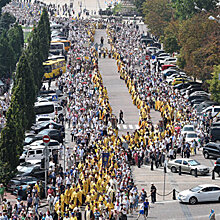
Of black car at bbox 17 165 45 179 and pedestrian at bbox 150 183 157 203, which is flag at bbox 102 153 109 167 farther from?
pedestrian at bbox 150 183 157 203

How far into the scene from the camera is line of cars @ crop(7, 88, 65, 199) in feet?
149

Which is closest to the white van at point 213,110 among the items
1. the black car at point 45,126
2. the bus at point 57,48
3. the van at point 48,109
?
the van at point 48,109

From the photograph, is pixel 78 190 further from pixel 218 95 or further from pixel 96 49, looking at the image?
pixel 96 49

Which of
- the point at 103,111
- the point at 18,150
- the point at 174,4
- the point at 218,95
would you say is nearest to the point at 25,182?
the point at 18,150

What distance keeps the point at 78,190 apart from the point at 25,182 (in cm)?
557

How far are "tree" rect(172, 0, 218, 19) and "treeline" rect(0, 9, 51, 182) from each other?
19838 millimetres

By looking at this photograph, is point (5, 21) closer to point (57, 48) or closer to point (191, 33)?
point (57, 48)

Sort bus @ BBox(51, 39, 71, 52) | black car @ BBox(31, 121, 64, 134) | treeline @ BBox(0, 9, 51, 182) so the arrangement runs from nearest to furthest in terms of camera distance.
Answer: treeline @ BBox(0, 9, 51, 182) < black car @ BBox(31, 121, 64, 134) < bus @ BBox(51, 39, 71, 52)

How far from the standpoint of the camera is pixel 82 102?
66812 mm

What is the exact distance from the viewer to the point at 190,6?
93500 mm

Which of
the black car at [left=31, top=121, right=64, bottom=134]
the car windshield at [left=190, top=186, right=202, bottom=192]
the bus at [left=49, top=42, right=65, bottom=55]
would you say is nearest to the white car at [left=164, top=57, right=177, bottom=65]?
the bus at [left=49, top=42, right=65, bottom=55]

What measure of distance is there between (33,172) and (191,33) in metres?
36.7

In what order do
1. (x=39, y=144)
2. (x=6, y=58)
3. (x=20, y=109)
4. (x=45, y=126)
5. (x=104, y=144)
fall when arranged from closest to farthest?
1. (x=104, y=144)
2. (x=39, y=144)
3. (x=20, y=109)
4. (x=45, y=126)
5. (x=6, y=58)

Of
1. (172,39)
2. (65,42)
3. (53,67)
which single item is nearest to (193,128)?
(53,67)
